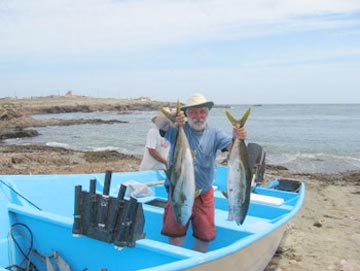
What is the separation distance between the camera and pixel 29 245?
517cm

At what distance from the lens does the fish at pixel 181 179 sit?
4.12 meters

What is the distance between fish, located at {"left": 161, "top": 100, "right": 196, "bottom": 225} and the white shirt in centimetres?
281

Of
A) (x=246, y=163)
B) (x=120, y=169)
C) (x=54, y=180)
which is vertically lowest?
(x=120, y=169)

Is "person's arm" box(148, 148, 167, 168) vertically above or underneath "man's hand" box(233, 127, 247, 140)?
underneath

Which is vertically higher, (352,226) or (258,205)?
(258,205)

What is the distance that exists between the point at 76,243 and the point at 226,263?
1.74 meters

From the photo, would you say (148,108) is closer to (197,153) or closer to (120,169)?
(120,169)

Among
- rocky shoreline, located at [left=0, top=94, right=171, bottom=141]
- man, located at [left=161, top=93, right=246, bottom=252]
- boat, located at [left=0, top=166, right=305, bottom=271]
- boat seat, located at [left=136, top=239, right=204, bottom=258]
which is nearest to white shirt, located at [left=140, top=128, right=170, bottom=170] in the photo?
boat, located at [left=0, top=166, right=305, bottom=271]

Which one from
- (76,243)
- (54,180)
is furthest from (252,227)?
(54,180)

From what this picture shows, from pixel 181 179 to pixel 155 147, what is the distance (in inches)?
138

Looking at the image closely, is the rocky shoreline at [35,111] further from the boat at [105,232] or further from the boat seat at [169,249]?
the boat seat at [169,249]

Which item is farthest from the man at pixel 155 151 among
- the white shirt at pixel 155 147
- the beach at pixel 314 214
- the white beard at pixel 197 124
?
the beach at pixel 314 214

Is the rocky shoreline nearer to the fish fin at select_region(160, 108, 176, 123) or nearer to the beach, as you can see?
the beach

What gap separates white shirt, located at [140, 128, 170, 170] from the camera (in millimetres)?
7469
